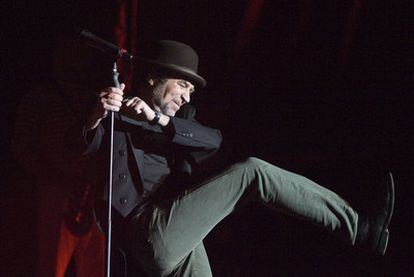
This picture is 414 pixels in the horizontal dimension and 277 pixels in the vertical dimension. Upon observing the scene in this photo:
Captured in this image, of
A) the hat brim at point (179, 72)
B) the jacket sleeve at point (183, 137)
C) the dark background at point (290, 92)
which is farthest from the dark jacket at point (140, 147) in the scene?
the dark background at point (290, 92)

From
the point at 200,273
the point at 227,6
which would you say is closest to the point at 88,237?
the point at 200,273

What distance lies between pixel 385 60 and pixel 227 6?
1608 millimetres

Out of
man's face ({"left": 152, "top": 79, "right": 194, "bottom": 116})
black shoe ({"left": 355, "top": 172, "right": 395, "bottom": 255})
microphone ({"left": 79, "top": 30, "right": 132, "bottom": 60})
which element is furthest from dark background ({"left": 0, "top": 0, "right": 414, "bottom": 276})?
microphone ({"left": 79, "top": 30, "right": 132, "bottom": 60})

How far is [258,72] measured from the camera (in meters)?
4.37

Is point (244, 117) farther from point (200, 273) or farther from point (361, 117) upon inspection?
point (200, 273)

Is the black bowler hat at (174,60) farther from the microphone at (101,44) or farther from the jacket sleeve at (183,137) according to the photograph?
the microphone at (101,44)

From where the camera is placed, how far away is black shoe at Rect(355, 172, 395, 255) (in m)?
2.03

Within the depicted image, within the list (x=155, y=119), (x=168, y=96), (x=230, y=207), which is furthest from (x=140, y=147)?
(x=230, y=207)

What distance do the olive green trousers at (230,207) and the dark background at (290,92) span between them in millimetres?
1869

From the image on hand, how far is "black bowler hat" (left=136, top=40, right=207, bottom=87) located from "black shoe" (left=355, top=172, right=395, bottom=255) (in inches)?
48.0

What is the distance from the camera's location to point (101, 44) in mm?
1939

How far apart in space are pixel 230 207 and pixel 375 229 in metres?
0.68

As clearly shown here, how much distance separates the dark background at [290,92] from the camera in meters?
3.80

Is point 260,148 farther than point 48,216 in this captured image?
Yes
